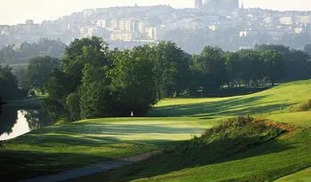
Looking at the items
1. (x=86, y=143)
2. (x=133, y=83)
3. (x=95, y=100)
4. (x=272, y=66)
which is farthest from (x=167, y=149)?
(x=272, y=66)

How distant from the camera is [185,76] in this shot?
116500 mm

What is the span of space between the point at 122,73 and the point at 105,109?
7008mm

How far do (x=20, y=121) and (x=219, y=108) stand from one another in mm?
34888

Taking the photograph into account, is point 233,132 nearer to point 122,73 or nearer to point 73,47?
point 122,73

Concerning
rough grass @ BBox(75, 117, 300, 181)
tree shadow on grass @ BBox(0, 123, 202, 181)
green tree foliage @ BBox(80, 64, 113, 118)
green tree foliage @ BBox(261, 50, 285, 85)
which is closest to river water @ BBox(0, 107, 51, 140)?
green tree foliage @ BBox(80, 64, 113, 118)

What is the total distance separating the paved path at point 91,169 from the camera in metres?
31.2

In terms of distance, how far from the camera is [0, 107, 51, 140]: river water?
74756 millimetres

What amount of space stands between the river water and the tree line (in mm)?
5180

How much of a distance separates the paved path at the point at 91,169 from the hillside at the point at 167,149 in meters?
1.08

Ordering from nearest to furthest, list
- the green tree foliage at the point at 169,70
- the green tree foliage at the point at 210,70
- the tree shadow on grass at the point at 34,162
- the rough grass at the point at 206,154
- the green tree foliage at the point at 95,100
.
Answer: the rough grass at the point at 206,154 → the tree shadow on grass at the point at 34,162 → the green tree foliage at the point at 95,100 → the green tree foliage at the point at 169,70 → the green tree foliage at the point at 210,70

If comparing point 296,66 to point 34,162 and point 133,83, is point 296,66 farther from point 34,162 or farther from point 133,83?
point 34,162

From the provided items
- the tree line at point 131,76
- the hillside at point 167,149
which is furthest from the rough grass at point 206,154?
the tree line at point 131,76

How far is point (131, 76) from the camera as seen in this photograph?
72.7 meters

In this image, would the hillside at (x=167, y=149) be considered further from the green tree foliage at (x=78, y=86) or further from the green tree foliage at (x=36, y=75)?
the green tree foliage at (x=36, y=75)
